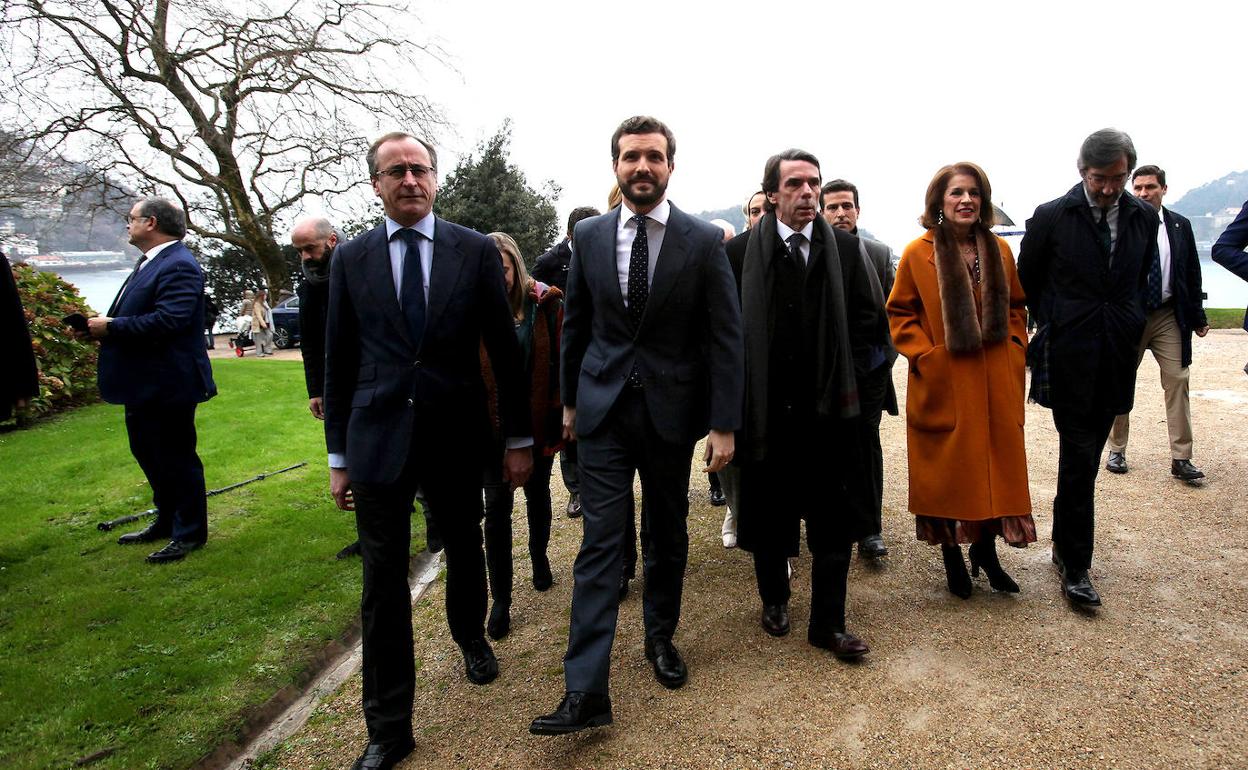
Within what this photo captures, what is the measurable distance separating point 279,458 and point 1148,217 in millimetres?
7807

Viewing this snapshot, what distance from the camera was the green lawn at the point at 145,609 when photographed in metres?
2.99

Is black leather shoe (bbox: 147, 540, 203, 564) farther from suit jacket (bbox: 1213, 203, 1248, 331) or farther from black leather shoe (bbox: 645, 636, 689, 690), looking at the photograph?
suit jacket (bbox: 1213, 203, 1248, 331)

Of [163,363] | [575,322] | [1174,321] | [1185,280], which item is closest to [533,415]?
[575,322]

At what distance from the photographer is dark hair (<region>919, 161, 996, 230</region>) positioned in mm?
3654

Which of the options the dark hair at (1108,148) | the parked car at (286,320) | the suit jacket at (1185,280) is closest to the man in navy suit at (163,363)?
the dark hair at (1108,148)

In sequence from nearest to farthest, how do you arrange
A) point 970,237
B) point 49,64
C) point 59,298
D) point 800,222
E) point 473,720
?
1. point 473,720
2. point 800,222
3. point 970,237
4. point 59,298
5. point 49,64

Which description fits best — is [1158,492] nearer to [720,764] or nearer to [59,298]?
[720,764]

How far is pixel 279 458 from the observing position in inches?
304

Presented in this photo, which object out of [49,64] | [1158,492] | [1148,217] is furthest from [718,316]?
[49,64]

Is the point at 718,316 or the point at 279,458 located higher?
the point at 718,316

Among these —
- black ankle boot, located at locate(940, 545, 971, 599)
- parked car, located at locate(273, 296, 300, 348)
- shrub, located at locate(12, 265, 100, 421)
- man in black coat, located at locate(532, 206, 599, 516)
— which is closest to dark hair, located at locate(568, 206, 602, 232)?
man in black coat, located at locate(532, 206, 599, 516)

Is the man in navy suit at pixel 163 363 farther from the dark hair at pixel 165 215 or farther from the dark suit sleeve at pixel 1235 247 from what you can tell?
the dark suit sleeve at pixel 1235 247

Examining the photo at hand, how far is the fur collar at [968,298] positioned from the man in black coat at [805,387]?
0.41m

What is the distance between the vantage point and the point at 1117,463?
6.04 metres
